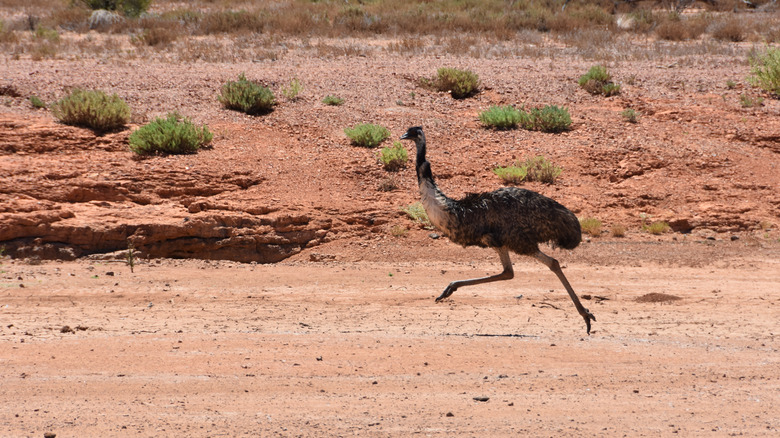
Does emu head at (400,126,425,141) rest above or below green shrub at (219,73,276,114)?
above

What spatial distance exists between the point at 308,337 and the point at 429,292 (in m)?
2.71

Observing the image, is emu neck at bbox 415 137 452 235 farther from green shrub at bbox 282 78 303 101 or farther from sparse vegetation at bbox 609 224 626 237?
green shrub at bbox 282 78 303 101

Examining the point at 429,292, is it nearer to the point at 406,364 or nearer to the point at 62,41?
the point at 406,364

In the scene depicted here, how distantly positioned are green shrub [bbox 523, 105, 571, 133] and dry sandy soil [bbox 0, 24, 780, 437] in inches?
11.3

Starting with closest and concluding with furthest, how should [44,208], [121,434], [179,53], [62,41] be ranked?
[121,434]
[44,208]
[179,53]
[62,41]

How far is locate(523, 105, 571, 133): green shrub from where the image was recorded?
15789 millimetres

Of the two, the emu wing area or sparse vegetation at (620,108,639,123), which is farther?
sparse vegetation at (620,108,639,123)

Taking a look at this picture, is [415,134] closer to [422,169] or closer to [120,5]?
[422,169]

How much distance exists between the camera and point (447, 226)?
8.37m

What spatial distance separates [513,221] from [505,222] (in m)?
0.08

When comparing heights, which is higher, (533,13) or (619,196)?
(533,13)

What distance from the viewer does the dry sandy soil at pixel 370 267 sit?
585cm

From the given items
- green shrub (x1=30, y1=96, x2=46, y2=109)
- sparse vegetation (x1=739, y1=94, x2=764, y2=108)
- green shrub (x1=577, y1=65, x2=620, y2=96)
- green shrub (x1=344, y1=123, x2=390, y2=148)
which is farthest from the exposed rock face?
sparse vegetation (x1=739, y1=94, x2=764, y2=108)

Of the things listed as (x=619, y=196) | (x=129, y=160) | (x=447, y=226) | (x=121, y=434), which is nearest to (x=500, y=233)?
(x=447, y=226)
